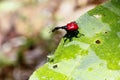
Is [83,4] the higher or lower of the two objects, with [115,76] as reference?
lower

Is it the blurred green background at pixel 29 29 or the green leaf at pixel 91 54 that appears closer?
the green leaf at pixel 91 54

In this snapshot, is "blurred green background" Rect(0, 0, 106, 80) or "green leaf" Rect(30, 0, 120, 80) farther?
"blurred green background" Rect(0, 0, 106, 80)

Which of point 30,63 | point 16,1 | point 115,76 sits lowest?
point 30,63

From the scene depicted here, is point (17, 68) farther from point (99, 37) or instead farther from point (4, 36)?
point (99, 37)

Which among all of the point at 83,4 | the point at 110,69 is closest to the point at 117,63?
the point at 110,69

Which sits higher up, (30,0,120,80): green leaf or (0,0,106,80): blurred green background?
(30,0,120,80): green leaf

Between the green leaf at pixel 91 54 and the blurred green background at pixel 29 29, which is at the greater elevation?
the green leaf at pixel 91 54

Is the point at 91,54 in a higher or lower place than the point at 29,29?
higher

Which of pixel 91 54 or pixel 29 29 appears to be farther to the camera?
pixel 29 29
